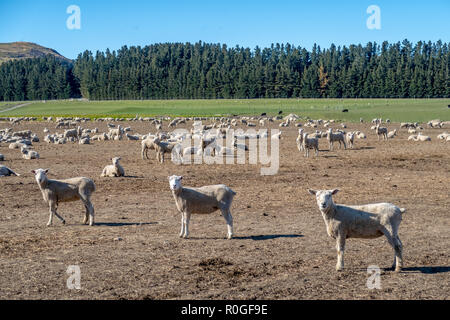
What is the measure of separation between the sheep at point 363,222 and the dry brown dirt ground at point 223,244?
56 cm

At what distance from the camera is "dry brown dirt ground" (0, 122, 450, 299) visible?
969cm

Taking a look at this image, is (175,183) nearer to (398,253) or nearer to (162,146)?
(398,253)

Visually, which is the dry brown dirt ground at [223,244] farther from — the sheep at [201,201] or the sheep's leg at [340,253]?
the sheep at [201,201]

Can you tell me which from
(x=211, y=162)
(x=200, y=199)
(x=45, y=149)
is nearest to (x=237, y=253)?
(x=200, y=199)

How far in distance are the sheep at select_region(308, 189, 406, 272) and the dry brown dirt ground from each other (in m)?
0.56

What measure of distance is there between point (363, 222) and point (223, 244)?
3.79 m

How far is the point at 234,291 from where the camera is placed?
31.2ft

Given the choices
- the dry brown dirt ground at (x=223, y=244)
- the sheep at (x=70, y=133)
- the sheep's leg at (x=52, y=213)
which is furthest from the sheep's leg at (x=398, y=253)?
the sheep at (x=70, y=133)

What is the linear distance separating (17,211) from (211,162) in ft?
48.6

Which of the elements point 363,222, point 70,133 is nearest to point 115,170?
point 363,222

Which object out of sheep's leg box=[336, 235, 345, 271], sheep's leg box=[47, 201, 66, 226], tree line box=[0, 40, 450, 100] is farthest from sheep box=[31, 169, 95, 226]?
tree line box=[0, 40, 450, 100]

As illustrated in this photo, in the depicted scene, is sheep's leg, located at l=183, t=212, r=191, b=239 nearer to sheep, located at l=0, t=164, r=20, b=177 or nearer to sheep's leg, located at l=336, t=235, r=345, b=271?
sheep's leg, located at l=336, t=235, r=345, b=271

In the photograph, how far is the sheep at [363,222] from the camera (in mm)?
10562

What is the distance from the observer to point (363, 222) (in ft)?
35.2
